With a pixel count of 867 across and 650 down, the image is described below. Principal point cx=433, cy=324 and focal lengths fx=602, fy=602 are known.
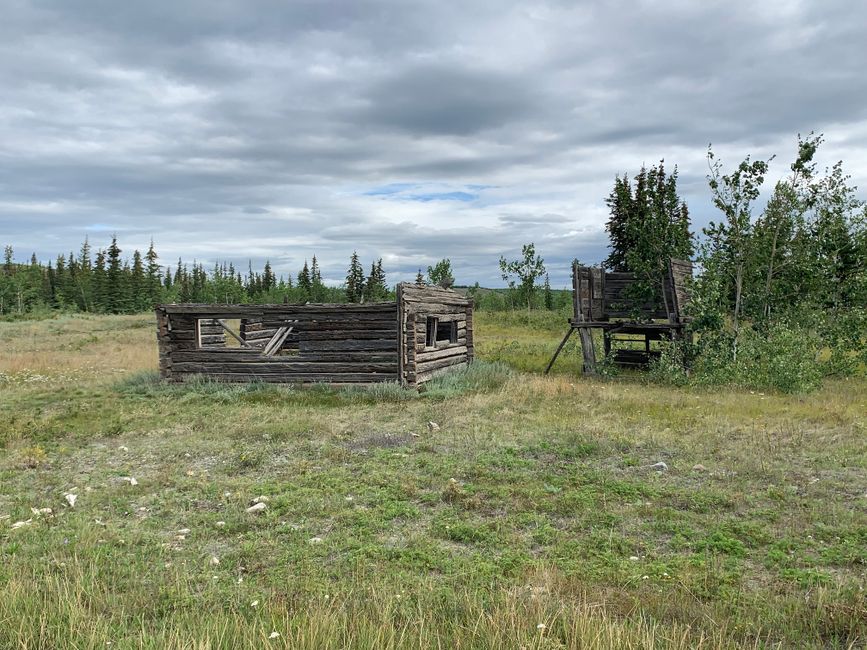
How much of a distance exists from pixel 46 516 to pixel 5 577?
2144 millimetres

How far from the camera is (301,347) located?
56.9 ft

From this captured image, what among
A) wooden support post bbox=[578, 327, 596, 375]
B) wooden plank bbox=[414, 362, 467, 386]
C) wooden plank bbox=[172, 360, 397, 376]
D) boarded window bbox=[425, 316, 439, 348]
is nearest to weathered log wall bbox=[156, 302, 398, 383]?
wooden plank bbox=[172, 360, 397, 376]

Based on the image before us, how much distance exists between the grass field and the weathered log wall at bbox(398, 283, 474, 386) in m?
2.99

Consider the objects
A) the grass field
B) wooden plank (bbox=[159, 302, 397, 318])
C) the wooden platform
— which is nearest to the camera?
the grass field

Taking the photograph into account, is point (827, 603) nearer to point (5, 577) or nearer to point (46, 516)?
point (5, 577)

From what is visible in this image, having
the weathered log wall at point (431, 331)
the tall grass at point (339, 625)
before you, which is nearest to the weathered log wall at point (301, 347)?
the weathered log wall at point (431, 331)

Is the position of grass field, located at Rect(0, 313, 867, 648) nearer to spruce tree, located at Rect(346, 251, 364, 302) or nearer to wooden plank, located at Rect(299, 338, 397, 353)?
wooden plank, located at Rect(299, 338, 397, 353)

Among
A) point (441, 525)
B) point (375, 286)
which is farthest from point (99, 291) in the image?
point (441, 525)

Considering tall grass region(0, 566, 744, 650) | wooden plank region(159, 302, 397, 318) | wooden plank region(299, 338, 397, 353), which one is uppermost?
wooden plank region(159, 302, 397, 318)

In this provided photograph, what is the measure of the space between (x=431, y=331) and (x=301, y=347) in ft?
13.5

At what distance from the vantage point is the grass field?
402cm

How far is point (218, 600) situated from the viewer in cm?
470

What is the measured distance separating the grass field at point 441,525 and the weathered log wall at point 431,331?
118 inches

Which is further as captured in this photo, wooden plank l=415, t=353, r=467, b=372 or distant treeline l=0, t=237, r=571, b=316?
distant treeline l=0, t=237, r=571, b=316
